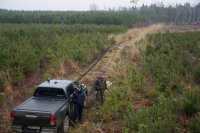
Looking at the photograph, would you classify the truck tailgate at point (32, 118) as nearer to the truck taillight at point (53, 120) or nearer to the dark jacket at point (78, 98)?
the truck taillight at point (53, 120)

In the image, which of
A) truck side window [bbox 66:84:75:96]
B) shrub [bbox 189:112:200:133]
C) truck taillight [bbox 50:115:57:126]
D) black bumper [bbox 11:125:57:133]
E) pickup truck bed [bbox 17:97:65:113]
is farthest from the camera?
truck side window [bbox 66:84:75:96]

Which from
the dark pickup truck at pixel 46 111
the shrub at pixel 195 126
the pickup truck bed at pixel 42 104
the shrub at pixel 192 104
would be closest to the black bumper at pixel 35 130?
the dark pickup truck at pixel 46 111

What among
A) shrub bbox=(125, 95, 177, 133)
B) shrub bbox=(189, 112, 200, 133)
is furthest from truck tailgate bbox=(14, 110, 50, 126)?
shrub bbox=(189, 112, 200, 133)

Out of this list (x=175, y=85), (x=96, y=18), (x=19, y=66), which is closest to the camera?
(x=175, y=85)

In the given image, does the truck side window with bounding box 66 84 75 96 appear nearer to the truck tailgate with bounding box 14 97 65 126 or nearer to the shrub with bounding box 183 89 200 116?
the truck tailgate with bounding box 14 97 65 126

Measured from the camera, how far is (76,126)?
12.0 meters

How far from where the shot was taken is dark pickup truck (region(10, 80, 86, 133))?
999 cm

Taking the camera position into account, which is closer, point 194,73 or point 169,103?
point 169,103

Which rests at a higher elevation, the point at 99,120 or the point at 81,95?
the point at 81,95

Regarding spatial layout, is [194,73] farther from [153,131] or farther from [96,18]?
[96,18]

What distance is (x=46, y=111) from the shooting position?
1002 cm

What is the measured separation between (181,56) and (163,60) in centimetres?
223

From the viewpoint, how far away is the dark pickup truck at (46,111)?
999cm

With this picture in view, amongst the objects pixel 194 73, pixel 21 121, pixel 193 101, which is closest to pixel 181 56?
pixel 194 73
